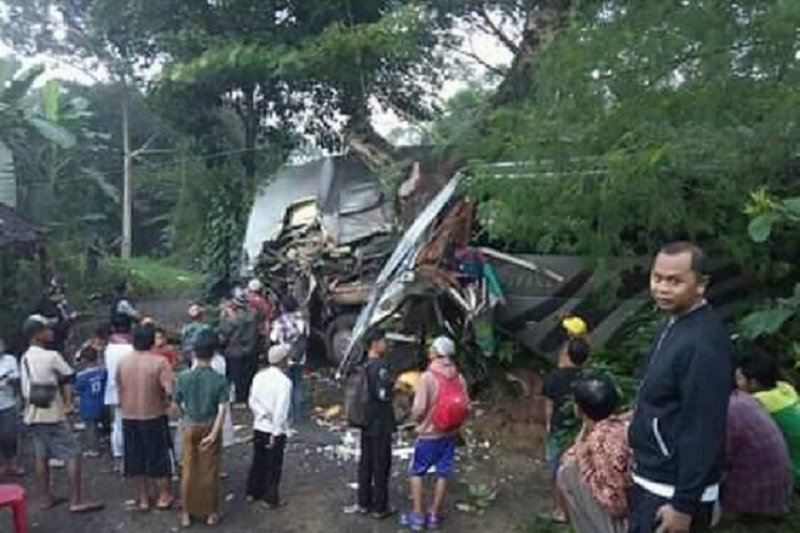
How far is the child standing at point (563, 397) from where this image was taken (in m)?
6.25

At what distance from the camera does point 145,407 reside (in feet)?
22.0

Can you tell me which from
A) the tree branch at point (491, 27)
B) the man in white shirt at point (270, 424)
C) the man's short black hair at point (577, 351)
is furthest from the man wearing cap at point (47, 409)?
the tree branch at point (491, 27)

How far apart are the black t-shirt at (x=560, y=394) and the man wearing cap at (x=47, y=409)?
3896mm

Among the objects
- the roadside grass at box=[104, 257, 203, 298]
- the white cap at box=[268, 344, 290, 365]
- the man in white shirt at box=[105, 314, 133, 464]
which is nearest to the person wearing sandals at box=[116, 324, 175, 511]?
the man in white shirt at box=[105, 314, 133, 464]

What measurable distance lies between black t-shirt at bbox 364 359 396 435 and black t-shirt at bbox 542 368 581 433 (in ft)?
4.21

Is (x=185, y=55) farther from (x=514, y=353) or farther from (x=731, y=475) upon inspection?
(x=731, y=475)

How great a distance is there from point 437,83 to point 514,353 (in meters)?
8.94

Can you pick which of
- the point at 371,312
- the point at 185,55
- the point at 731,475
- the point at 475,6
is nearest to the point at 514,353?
the point at 371,312

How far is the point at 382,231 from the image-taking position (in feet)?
43.7

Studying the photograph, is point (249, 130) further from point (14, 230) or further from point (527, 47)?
point (527, 47)

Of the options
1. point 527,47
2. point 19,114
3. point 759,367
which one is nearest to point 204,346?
point 759,367

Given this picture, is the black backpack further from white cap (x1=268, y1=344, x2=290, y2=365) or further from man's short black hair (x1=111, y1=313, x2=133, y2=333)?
man's short black hair (x1=111, y1=313, x2=133, y2=333)

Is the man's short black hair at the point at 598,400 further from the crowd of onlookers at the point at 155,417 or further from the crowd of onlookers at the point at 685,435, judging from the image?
the crowd of onlookers at the point at 155,417

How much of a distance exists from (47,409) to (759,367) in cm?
535
